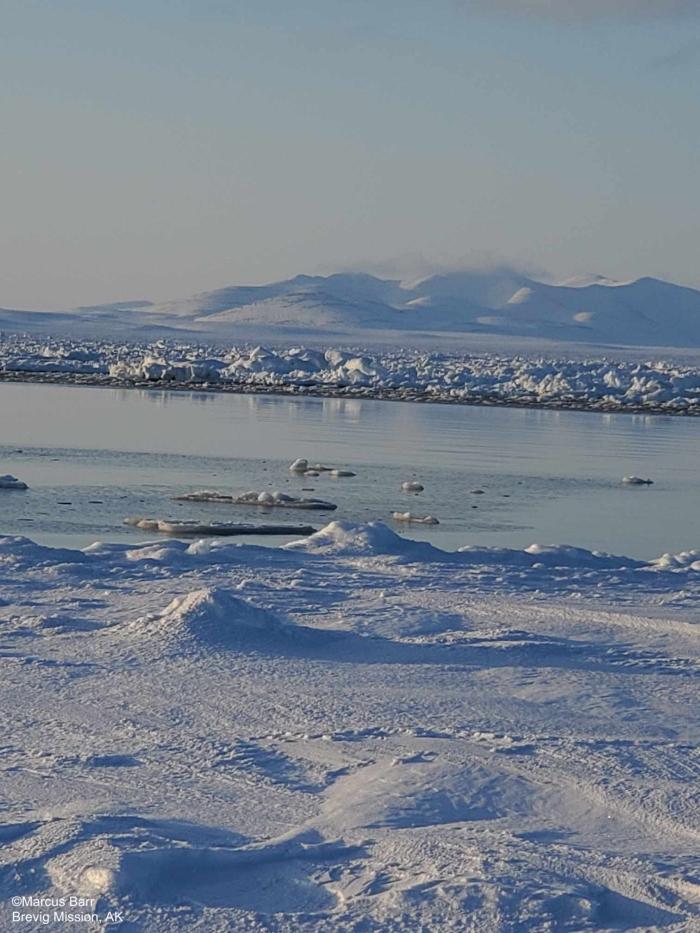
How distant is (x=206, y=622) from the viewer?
601cm

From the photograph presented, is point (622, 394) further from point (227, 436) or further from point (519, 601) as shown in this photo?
point (519, 601)

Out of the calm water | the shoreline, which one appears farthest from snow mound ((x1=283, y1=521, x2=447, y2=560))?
the shoreline

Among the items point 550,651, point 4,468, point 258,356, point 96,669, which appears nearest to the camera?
point 96,669

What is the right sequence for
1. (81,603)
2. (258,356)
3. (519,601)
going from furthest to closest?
(258,356) → (519,601) → (81,603)

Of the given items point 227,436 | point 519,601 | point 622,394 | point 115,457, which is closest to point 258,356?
point 622,394

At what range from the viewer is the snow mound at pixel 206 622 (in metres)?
5.88

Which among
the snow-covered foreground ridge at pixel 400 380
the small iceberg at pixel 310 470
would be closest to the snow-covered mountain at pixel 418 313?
the snow-covered foreground ridge at pixel 400 380

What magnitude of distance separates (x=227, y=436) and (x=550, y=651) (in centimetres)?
1372

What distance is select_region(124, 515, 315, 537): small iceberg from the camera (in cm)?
1033

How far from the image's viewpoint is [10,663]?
552cm

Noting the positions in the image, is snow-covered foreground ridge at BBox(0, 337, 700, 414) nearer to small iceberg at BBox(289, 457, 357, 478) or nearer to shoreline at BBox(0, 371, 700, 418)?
shoreline at BBox(0, 371, 700, 418)

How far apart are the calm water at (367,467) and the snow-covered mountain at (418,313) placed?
281ft

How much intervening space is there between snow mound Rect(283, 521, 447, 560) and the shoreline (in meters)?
20.4

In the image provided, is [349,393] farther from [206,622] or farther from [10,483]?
[206,622]
